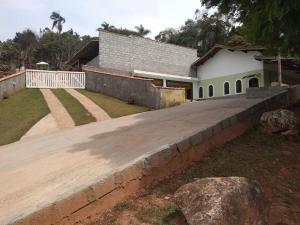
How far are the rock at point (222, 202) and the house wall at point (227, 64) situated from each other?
2505cm

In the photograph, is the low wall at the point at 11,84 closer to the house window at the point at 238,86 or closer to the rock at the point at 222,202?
the house window at the point at 238,86

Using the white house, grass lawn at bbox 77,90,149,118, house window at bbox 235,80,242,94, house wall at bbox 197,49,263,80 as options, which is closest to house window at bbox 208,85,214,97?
the white house

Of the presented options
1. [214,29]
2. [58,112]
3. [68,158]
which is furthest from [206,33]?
[68,158]

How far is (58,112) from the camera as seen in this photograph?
17.5 meters

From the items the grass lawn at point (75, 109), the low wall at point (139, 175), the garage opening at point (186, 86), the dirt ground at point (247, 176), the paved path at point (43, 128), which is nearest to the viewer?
the low wall at point (139, 175)

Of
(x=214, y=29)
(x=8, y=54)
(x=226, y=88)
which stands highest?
(x=214, y=29)

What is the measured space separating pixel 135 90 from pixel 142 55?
12746 millimetres

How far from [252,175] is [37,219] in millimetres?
3751

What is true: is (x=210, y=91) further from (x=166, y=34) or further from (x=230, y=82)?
(x=166, y=34)

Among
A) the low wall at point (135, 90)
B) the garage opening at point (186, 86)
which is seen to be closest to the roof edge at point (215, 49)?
the garage opening at point (186, 86)

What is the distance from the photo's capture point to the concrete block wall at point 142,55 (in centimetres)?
3056

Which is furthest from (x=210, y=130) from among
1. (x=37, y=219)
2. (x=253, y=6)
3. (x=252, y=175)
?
(x=37, y=219)

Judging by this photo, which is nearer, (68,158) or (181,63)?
(68,158)

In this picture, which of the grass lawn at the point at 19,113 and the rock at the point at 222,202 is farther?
the grass lawn at the point at 19,113
